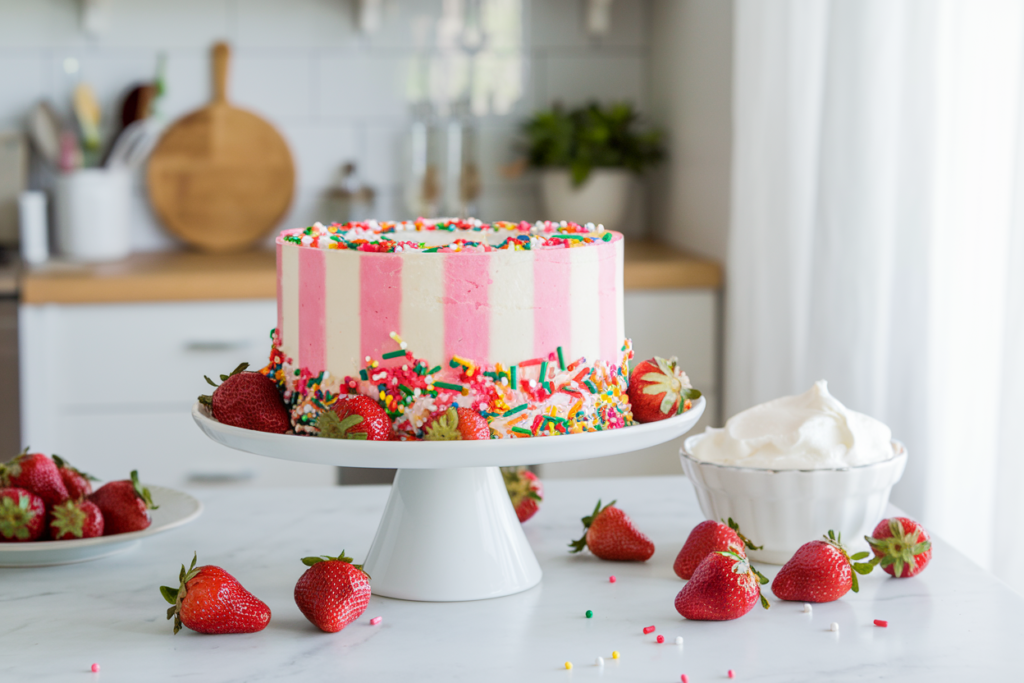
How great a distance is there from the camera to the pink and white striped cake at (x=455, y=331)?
0.94 m

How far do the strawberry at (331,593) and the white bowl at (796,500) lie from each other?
14.5 inches

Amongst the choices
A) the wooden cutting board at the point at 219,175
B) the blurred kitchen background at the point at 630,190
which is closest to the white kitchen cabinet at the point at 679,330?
the blurred kitchen background at the point at 630,190

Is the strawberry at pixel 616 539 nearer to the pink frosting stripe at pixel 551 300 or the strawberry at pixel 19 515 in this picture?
the pink frosting stripe at pixel 551 300

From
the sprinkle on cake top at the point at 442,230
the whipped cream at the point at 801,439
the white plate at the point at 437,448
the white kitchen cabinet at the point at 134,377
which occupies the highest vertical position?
the sprinkle on cake top at the point at 442,230

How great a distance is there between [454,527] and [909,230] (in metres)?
0.86

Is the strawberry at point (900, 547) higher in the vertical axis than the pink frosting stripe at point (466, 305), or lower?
lower

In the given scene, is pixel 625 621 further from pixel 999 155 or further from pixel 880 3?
pixel 880 3

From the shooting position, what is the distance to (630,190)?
287cm

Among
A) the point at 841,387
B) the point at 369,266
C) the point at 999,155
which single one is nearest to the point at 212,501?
the point at 369,266

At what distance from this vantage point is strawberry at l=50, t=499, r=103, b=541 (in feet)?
3.43

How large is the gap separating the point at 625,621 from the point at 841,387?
2.73ft

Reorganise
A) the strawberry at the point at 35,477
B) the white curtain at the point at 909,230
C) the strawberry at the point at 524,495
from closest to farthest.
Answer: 1. the strawberry at the point at 35,477
2. the strawberry at the point at 524,495
3. the white curtain at the point at 909,230

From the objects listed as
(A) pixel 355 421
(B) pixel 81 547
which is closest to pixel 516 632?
(A) pixel 355 421

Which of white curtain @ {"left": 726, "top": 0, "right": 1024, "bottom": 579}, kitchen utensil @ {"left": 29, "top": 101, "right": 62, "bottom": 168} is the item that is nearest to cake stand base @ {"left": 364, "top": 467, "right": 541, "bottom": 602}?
white curtain @ {"left": 726, "top": 0, "right": 1024, "bottom": 579}
